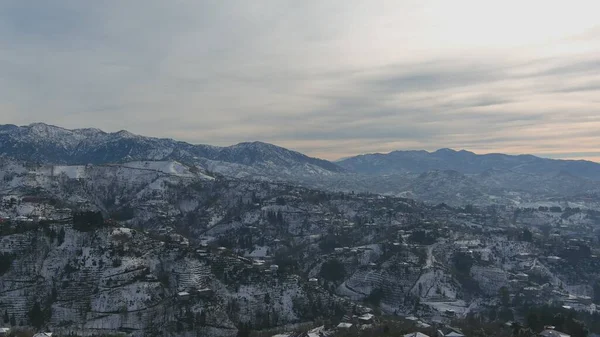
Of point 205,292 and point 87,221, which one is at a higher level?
point 87,221

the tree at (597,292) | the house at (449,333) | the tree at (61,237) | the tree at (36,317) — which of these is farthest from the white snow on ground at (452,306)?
the tree at (61,237)

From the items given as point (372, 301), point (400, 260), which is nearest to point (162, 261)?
point (372, 301)

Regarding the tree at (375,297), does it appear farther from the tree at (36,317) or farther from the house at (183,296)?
the tree at (36,317)

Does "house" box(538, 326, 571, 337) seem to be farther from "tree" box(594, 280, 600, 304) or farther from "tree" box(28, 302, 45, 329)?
"tree" box(28, 302, 45, 329)

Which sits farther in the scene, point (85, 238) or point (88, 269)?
point (85, 238)

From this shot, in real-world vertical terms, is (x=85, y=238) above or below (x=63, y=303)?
above

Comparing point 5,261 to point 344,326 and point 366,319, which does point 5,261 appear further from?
point 366,319

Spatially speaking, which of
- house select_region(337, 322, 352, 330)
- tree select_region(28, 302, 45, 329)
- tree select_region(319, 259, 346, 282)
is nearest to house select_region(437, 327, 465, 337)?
house select_region(337, 322, 352, 330)

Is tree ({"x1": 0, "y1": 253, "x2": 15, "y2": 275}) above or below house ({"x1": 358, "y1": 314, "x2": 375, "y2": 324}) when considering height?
above

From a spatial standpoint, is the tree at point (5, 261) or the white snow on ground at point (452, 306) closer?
the tree at point (5, 261)

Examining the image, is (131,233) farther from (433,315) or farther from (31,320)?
(433,315)

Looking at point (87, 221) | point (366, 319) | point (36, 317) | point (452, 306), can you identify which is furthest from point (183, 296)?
point (452, 306)
